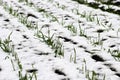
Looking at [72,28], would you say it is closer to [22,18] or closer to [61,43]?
[61,43]

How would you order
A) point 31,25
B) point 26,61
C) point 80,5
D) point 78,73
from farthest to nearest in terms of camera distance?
point 80,5, point 31,25, point 26,61, point 78,73

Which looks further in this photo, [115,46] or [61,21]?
[61,21]

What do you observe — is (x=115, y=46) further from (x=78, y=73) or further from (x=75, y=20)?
(x=75, y=20)

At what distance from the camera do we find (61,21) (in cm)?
523

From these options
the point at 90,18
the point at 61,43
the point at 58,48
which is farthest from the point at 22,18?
the point at 58,48

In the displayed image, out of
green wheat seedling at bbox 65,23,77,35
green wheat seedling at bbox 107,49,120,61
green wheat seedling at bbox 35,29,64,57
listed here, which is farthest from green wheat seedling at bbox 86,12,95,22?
green wheat seedling at bbox 107,49,120,61

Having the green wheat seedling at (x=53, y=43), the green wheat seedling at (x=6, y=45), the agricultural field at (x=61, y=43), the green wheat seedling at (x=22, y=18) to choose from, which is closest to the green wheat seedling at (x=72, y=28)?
the agricultural field at (x=61, y=43)

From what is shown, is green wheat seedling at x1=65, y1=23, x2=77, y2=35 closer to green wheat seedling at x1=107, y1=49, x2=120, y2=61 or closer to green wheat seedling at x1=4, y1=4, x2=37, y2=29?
green wheat seedling at x1=4, y1=4, x2=37, y2=29

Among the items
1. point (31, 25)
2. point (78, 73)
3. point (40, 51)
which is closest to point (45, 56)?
point (40, 51)

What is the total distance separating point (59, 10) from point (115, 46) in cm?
264

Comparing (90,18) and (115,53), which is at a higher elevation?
(90,18)

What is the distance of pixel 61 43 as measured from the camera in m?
4.01

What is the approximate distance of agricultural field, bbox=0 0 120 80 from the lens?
307 centimetres

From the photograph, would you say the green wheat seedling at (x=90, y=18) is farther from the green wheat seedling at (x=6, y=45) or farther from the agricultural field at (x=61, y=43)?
the green wheat seedling at (x=6, y=45)
